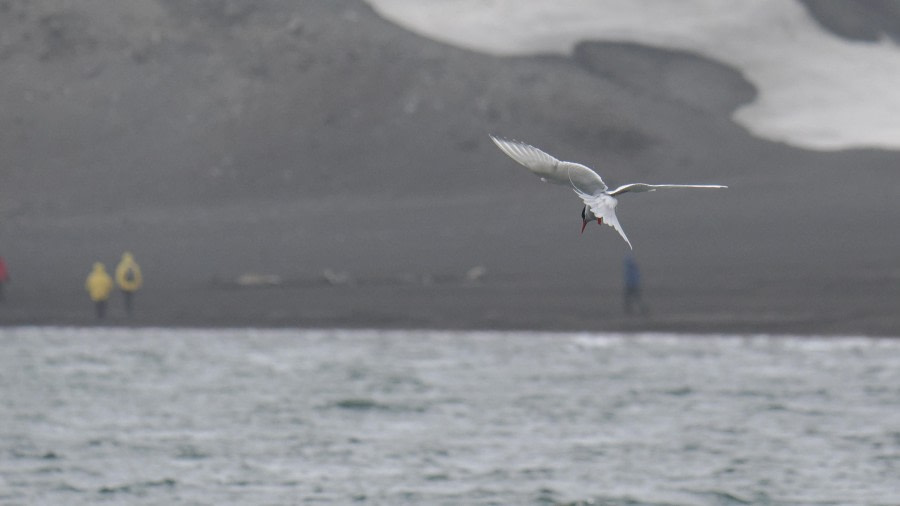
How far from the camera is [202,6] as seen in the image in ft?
273

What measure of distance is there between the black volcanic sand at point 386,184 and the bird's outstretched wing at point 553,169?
1236 inches

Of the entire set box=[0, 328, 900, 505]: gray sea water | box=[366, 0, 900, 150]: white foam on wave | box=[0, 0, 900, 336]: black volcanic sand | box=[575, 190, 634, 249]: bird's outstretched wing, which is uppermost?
box=[366, 0, 900, 150]: white foam on wave

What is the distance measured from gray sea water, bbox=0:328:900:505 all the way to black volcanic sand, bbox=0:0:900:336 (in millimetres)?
924

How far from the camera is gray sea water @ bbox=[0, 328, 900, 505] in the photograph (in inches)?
1097

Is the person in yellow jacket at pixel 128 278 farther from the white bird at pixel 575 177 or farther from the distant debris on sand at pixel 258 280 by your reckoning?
the white bird at pixel 575 177

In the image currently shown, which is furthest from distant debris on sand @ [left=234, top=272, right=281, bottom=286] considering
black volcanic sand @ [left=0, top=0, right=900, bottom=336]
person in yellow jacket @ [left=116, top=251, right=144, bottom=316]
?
person in yellow jacket @ [left=116, top=251, right=144, bottom=316]

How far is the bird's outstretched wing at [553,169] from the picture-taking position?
12.9m

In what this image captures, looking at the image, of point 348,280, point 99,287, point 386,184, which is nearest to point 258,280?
point 348,280

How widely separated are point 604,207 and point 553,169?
0.54m

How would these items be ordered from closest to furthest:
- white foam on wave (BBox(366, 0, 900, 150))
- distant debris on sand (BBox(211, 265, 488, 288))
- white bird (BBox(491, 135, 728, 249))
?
1. white bird (BBox(491, 135, 728, 249))
2. distant debris on sand (BBox(211, 265, 488, 288))
3. white foam on wave (BBox(366, 0, 900, 150))

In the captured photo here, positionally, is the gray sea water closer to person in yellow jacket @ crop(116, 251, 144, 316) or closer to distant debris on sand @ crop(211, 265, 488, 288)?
person in yellow jacket @ crop(116, 251, 144, 316)

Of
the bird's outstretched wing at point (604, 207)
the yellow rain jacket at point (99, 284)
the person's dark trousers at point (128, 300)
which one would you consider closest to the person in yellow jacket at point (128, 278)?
the person's dark trousers at point (128, 300)

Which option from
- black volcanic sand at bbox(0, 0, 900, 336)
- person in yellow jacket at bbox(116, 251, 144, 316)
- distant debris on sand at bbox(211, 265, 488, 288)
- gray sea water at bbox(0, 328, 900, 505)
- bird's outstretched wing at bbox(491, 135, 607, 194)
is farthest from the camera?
distant debris on sand at bbox(211, 265, 488, 288)

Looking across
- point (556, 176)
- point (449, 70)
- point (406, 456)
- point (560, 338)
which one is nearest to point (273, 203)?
point (449, 70)
